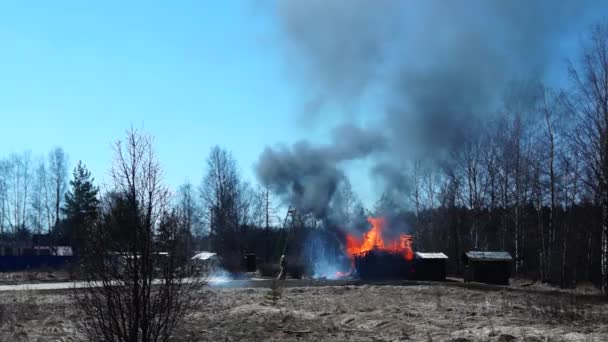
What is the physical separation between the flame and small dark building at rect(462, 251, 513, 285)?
20.0ft

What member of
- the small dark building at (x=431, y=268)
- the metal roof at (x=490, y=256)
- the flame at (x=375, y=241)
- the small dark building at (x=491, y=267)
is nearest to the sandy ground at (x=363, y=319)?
the small dark building at (x=491, y=267)

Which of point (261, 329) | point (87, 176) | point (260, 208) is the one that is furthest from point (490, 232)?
point (87, 176)

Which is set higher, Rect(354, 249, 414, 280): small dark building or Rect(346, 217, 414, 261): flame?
Rect(346, 217, 414, 261): flame

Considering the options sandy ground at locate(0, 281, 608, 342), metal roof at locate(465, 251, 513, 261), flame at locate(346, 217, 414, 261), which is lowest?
sandy ground at locate(0, 281, 608, 342)

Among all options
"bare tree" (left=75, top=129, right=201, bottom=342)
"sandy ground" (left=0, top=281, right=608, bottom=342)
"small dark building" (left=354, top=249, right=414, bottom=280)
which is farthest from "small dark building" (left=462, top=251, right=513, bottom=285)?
"bare tree" (left=75, top=129, right=201, bottom=342)

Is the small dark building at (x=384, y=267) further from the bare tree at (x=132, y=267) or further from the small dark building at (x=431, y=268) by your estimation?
the bare tree at (x=132, y=267)

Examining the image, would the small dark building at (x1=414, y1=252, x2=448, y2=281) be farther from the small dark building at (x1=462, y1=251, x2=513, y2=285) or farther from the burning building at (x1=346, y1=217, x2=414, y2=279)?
the small dark building at (x1=462, y1=251, x2=513, y2=285)

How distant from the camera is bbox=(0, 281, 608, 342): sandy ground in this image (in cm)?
1432

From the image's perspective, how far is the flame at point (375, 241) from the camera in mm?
42031

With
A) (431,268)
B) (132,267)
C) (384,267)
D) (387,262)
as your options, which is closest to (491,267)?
(431,268)

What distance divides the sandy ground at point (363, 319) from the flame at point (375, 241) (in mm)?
18002

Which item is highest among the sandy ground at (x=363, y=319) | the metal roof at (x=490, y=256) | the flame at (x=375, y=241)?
the flame at (x=375, y=241)

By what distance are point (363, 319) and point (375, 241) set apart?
27581 mm

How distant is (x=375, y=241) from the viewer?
44469mm
